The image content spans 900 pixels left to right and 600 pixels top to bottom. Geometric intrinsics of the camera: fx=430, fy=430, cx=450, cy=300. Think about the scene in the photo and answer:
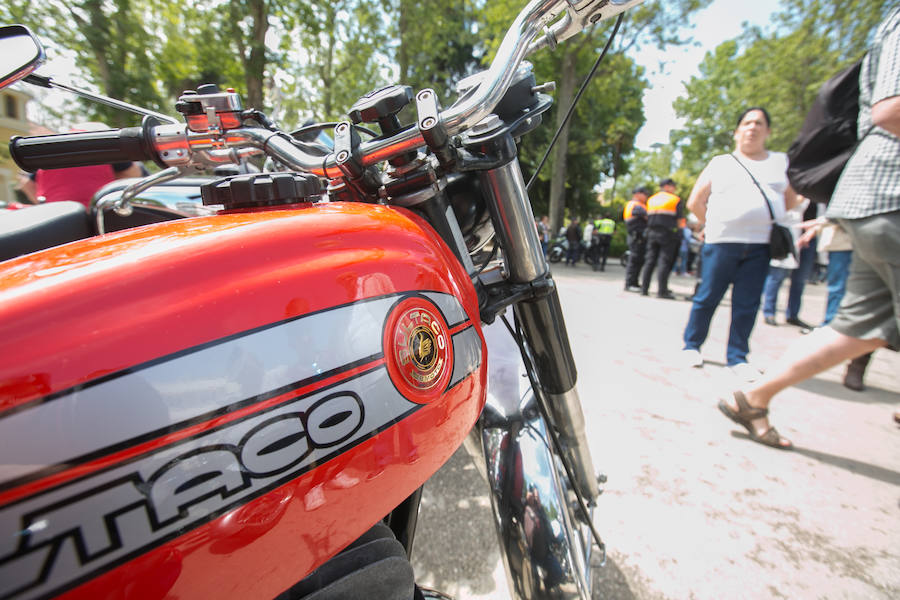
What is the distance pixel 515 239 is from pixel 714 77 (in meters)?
30.3

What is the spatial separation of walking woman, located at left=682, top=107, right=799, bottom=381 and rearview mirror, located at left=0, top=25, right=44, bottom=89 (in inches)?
137

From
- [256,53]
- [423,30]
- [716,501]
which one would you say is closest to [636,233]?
[716,501]

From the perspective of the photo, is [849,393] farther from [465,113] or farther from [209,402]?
[209,402]

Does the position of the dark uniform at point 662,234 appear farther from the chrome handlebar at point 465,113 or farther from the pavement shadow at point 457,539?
the chrome handlebar at point 465,113

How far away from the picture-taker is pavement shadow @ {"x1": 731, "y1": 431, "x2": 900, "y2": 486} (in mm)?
1996

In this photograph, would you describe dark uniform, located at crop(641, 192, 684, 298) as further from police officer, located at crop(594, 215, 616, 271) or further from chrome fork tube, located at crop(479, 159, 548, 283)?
chrome fork tube, located at crop(479, 159, 548, 283)

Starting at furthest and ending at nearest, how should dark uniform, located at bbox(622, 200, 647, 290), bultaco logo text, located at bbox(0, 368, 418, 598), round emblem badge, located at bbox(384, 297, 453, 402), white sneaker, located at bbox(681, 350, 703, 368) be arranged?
dark uniform, located at bbox(622, 200, 647, 290) → white sneaker, located at bbox(681, 350, 703, 368) → round emblem badge, located at bbox(384, 297, 453, 402) → bultaco logo text, located at bbox(0, 368, 418, 598)

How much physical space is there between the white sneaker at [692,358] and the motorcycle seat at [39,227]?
3.72 m

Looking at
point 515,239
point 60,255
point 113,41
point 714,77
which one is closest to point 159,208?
point 60,255

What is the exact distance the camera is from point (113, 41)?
8.02 metres

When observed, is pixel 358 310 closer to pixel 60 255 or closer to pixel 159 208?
Result: pixel 60 255

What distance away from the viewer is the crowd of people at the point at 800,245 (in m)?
1.79

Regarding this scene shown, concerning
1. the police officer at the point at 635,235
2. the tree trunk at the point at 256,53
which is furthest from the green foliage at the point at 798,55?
the tree trunk at the point at 256,53

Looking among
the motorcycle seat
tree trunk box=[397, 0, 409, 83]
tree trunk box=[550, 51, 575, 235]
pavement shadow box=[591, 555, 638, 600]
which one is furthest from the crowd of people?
tree trunk box=[397, 0, 409, 83]
